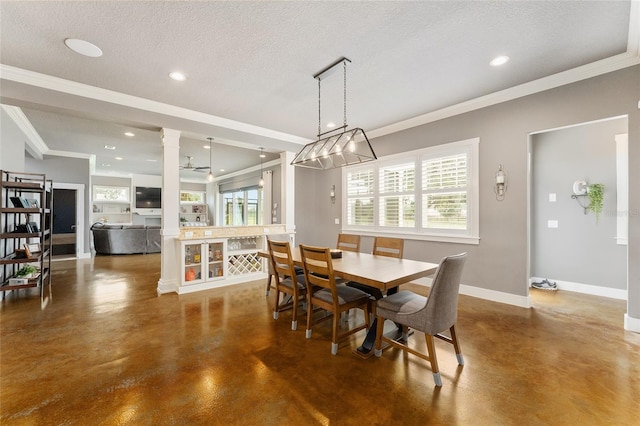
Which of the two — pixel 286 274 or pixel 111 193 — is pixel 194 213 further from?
pixel 286 274

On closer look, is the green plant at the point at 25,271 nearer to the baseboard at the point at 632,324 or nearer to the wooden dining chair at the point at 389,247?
the wooden dining chair at the point at 389,247

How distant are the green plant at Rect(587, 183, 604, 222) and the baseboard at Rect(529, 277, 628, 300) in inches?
40.7

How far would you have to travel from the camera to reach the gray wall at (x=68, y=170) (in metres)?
6.63

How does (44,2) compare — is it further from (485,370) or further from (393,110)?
(485,370)

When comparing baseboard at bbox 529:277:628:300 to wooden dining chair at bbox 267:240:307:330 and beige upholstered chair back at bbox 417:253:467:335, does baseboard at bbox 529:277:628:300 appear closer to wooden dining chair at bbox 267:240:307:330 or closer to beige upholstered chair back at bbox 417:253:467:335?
beige upholstered chair back at bbox 417:253:467:335

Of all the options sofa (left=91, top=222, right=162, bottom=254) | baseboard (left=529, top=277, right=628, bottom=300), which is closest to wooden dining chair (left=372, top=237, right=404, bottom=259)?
baseboard (left=529, top=277, right=628, bottom=300)

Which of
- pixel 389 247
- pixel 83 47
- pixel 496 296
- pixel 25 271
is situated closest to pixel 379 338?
pixel 389 247

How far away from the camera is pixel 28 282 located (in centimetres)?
401

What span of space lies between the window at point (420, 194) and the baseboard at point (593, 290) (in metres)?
1.81

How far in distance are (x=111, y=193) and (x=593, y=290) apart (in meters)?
13.6

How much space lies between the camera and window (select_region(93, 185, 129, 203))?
10.0m

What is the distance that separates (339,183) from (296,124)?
64.7 inches

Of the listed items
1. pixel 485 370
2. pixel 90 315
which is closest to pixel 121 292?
pixel 90 315

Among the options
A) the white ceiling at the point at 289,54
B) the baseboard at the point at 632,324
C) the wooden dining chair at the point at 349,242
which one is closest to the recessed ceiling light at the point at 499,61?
the white ceiling at the point at 289,54
